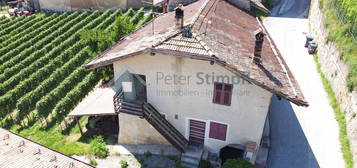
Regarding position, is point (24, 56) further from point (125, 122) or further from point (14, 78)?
point (125, 122)

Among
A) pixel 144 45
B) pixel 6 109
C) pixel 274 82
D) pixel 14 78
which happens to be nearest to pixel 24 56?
pixel 14 78

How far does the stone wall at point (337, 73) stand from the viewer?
19234 millimetres

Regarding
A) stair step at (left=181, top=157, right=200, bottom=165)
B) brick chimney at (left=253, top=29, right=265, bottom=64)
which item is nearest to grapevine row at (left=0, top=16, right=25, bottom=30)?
stair step at (left=181, top=157, right=200, bottom=165)

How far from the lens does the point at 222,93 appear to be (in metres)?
16.4

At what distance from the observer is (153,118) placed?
17.7 metres

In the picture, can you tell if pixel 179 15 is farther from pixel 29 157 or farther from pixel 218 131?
pixel 29 157

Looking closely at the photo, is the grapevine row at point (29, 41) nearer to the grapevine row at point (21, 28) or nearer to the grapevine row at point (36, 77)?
the grapevine row at point (21, 28)

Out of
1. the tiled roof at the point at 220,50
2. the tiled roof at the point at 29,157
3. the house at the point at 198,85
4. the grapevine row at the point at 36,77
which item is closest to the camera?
the tiled roof at the point at 29,157

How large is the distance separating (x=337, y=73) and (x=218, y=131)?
40.7ft

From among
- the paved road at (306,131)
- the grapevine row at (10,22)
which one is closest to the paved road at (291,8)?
the paved road at (306,131)

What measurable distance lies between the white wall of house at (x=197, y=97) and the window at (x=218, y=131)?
224mm

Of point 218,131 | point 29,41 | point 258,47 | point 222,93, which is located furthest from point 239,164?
point 29,41

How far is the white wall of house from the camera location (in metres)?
15.9

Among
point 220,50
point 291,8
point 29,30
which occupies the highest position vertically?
point 291,8
